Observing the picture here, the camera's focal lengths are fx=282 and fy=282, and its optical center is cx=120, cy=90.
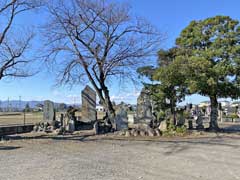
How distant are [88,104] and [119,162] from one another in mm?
12300

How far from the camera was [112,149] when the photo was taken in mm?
9414

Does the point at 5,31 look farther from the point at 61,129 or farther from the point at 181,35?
the point at 181,35

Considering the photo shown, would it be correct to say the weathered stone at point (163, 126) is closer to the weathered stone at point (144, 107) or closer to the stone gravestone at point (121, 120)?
the stone gravestone at point (121, 120)

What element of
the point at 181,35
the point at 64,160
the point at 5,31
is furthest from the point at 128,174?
the point at 181,35

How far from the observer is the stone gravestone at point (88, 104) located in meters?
19.2

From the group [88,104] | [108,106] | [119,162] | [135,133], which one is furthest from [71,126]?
[119,162]

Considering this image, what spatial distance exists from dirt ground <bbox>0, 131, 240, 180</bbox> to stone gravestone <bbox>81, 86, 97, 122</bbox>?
9.25 metres

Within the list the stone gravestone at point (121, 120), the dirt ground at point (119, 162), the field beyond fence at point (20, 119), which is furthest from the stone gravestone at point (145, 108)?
the field beyond fence at point (20, 119)

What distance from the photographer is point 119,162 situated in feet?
23.6

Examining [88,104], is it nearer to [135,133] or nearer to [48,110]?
→ [48,110]

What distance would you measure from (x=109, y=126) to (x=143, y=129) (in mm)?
2534

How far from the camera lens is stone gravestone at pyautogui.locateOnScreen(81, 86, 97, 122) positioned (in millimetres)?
19234

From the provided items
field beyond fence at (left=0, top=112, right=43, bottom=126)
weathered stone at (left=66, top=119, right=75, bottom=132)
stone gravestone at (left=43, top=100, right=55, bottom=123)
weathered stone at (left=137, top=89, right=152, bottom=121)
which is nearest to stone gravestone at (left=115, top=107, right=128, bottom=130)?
weathered stone at (left=137, top=89, right=152, bottom=121)

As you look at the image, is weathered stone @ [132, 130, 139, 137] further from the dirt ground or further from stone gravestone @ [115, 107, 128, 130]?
the dirt ground
